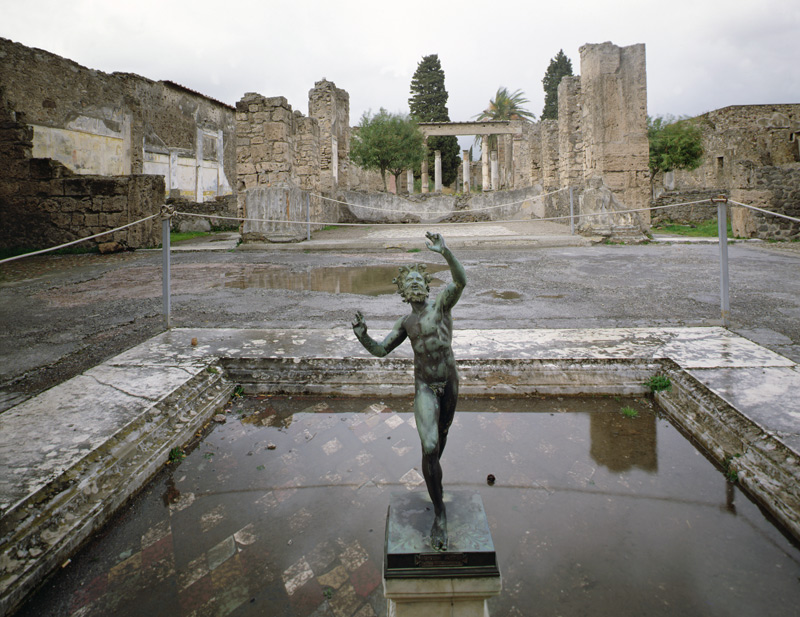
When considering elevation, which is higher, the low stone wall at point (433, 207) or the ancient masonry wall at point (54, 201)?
the low stone wall at point (433, 207)

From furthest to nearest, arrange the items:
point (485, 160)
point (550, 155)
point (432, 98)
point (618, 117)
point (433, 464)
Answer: point (432, 98) < point (485, 160) < point (550, 155) < point (618, 117) < point (433, 464)

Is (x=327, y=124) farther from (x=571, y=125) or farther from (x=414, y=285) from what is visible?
(x=414, y=285)

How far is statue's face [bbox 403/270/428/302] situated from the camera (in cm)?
189

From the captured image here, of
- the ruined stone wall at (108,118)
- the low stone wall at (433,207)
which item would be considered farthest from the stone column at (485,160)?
the ruined stone wall at (108,118)

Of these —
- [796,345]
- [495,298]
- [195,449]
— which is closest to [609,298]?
[495,298]

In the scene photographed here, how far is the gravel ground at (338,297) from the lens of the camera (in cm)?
447

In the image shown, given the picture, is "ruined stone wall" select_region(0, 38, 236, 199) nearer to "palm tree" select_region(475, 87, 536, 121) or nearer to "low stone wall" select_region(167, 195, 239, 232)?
"low stone wall" select_region(167, 195, 239, 232)

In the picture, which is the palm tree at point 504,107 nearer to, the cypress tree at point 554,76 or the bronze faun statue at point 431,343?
the cypress tree at point 554,76

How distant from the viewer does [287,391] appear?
364cm

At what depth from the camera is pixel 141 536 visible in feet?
7.15

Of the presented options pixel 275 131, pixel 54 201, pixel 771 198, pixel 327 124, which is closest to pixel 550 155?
pixel 771 198

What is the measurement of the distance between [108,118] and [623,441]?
791 inches

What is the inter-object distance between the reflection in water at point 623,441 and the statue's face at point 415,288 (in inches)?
59.3

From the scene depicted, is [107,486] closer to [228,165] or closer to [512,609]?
[512,609]
